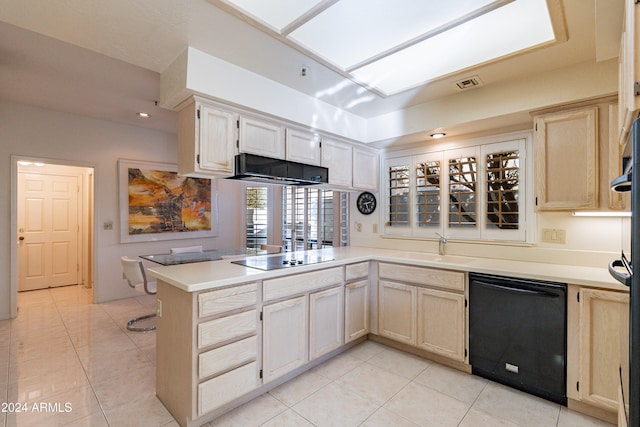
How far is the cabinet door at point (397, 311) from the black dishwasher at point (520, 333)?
0.50 metres

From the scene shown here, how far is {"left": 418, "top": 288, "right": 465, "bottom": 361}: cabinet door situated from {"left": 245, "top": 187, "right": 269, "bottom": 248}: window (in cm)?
409

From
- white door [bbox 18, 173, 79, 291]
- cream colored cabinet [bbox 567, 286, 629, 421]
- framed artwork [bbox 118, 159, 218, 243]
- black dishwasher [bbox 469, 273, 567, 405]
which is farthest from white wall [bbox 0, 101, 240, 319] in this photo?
cream colored cabinet [bbox 567, 286, 629, 421]

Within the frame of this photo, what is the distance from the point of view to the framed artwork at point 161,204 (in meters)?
4.64

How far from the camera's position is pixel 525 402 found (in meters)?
2.09

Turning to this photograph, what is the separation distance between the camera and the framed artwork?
4637mm

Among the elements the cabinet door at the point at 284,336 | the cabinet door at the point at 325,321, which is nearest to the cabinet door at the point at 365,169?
the cabinet door at the point at 325,321

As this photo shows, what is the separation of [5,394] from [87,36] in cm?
258

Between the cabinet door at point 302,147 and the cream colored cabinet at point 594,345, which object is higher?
the cabinet door at point 302,147

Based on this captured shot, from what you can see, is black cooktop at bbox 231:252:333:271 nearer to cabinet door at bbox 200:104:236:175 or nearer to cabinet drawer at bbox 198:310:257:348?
cabinet drawer at bbox 198:310:257:348

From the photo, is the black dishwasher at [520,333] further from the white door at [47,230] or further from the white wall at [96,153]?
the white door at [47,230]

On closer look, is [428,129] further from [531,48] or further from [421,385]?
[421,385]

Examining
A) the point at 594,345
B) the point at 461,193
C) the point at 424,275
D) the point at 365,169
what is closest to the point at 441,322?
the point at 424,275

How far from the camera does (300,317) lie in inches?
92.7

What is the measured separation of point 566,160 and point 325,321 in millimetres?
2303
